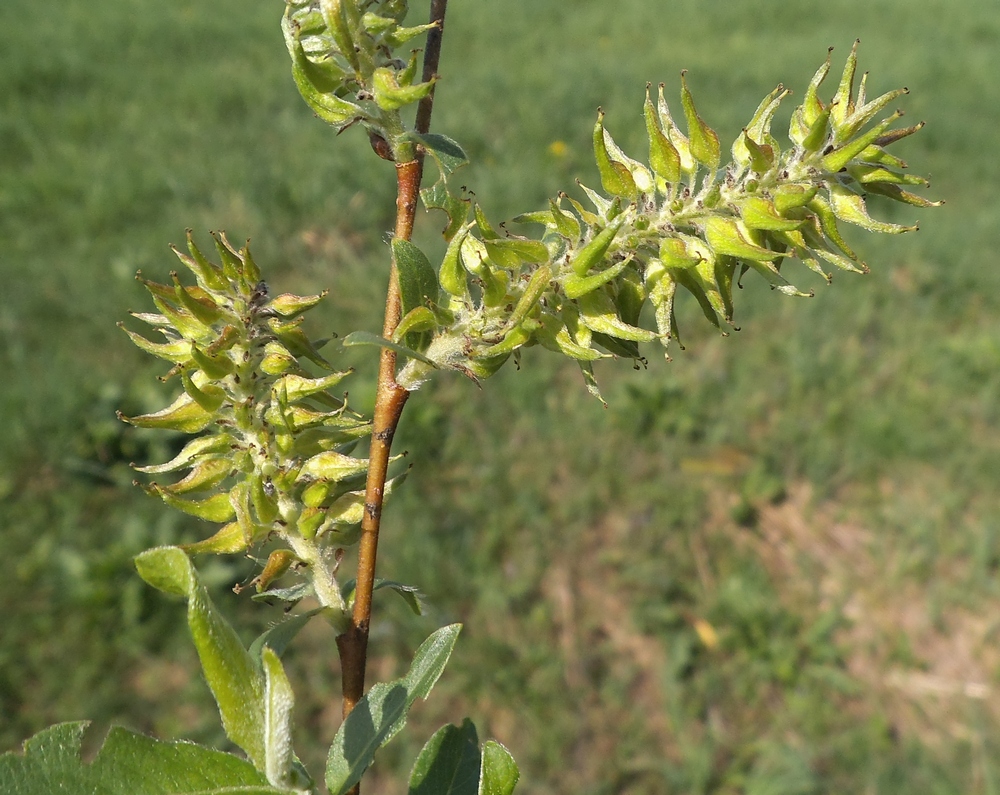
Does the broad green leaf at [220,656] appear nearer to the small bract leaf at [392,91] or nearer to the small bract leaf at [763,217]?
the small bract leaf at [392,91]

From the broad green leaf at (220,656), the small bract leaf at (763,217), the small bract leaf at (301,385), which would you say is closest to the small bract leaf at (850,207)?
the small bract leaf at (763,217)

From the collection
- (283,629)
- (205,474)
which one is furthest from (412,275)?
(283,629)

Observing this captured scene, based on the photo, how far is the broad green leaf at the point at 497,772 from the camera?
37.2 inches

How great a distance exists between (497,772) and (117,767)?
0.43 m

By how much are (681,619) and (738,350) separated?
277cm

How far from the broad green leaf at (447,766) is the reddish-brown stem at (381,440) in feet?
0.64

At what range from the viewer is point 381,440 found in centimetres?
106

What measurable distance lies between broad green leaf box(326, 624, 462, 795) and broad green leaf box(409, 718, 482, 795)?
0.17 m

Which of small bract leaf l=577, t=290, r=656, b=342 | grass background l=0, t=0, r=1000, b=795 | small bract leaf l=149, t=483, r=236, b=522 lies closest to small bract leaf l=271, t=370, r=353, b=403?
small bract leaf l=149, t=483, r=236, b=522

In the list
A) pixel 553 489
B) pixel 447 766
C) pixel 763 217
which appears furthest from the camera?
pixel 553 489

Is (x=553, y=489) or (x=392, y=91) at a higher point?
(x=392, y=91)

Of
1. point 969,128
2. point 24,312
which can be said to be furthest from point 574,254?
point 969,128

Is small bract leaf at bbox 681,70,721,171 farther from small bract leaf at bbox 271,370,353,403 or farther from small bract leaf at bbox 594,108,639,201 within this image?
small bract leaf at bbox 271,370,353,403

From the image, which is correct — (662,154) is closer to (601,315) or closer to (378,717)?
(601,315)
